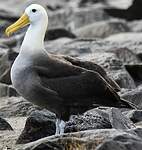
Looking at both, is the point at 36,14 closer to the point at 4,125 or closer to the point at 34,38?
the point at 34,38

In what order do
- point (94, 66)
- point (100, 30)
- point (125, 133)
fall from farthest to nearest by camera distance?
point (100, 30) → point (94, 66) → point (125, 133)

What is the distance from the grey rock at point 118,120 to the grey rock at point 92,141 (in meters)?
0.90

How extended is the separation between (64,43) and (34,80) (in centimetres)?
901

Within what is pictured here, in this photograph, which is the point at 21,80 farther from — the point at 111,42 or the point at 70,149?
the point at 111,42

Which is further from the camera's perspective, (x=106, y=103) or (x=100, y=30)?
(x=100, y=30)

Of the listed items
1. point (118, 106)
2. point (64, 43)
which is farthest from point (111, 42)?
point (118, 106)

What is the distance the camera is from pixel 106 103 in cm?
870

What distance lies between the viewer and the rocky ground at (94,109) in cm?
698

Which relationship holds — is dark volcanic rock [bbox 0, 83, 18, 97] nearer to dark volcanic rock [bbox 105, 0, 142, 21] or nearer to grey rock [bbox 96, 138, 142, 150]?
grey rock [bbox 96, 138, 142, 150]

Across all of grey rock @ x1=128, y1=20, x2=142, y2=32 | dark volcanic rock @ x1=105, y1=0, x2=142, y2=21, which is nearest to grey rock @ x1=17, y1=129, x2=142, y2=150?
grey rock @ x1=128, y1=20, x2=142, y2=32

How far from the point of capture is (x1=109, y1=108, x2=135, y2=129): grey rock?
809cm

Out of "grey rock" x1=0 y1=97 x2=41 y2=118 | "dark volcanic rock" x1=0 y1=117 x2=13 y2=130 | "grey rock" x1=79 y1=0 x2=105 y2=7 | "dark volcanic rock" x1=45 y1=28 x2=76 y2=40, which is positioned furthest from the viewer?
"grey rock" x1=79 y1=0 x2=105 y2=7

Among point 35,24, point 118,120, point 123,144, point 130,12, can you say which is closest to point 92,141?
point 123,144

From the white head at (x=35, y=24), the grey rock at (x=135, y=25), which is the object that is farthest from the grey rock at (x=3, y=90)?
the grey rock at (x=135, y=25)
